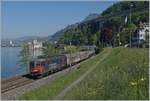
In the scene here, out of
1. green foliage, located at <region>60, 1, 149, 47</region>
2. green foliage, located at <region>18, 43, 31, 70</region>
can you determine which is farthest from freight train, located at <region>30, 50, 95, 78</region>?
green foliage, located at <region>18, 43, 31, 70</region>

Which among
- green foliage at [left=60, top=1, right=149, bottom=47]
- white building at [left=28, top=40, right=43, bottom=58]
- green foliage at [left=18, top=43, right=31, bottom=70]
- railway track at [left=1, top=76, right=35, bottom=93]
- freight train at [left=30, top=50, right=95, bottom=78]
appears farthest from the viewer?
white building at [left=28, top=40, right=43, bottom=58]

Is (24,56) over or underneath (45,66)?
underneath

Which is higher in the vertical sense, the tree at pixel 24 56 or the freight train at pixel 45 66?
the freight train at pixel 45 66

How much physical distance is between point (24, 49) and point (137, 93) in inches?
4104

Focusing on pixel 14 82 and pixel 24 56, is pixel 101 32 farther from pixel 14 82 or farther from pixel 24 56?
pixel 14 82

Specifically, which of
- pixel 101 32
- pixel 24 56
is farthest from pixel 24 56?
pixel 101 32

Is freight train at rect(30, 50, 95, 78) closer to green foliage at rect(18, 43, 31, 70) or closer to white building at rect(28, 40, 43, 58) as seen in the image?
green foliage at rect(18, 43, 31, 70)

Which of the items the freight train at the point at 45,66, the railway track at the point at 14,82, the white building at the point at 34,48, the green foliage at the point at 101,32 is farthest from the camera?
the white building at the point at 34,48

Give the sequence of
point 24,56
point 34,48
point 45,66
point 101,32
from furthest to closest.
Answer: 1. point 34,48
2. point 24,56
3. point 101,32
4. point 45,66

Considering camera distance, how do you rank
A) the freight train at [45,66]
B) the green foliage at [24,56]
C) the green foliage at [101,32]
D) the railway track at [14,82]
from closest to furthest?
1. the railway track at [14,82]
2. the freight train at [45,66]
3. the green foliage at [101,32]
4. the green foliage at [24,56]

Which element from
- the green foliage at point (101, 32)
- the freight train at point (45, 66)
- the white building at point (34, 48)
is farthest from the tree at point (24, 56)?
the freight train at point (45, 66)

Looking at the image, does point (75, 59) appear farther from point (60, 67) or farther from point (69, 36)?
point (69, 36)

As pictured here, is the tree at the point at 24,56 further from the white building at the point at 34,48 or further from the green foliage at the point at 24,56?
the white building at the point at 34,48

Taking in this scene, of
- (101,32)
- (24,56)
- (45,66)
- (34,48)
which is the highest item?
(101,32)
